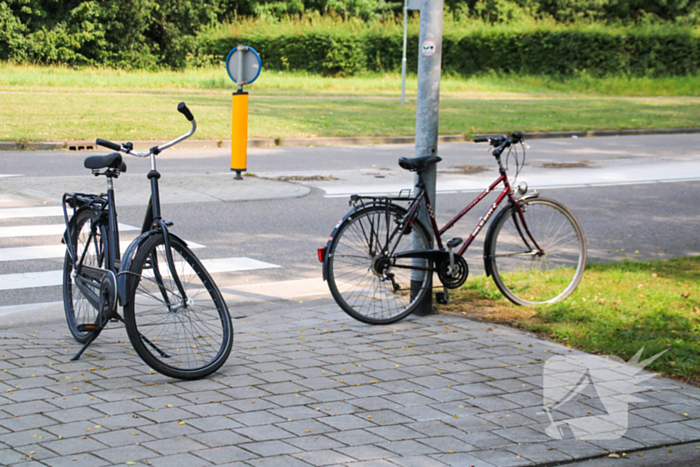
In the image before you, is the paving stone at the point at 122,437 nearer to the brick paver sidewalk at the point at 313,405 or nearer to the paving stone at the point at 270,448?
the brick paver sidewalk at the point at 313,405

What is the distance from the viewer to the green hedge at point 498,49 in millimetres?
46000

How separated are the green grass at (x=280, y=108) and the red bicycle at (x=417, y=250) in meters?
12.1

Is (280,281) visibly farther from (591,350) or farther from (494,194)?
(494,194)

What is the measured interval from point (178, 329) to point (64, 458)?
1621 millimetres

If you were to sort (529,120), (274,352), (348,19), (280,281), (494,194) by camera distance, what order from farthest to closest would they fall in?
(348,19), (529,120), (494,194), (280,281), (274,352)

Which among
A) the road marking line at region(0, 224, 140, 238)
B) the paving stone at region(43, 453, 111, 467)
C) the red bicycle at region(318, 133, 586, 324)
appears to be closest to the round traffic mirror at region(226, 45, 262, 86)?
the road marking line at region(0, 224, 140, 238)

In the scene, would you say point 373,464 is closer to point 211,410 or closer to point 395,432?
point 395,432

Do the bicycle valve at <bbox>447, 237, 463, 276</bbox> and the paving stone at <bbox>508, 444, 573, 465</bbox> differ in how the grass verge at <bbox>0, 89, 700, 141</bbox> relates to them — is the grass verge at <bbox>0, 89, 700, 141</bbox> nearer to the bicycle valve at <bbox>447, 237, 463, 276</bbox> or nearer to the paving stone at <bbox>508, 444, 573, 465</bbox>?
the bicycle valve at <bbox>447, 237, 463, 276</bbox>

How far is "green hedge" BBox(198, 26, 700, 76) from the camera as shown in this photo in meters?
46.0

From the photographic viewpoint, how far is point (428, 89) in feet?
19.0

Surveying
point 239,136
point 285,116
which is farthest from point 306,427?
point 285,116

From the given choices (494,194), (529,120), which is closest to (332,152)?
(494,194)

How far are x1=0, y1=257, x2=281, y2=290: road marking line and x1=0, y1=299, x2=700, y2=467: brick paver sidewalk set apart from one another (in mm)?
1405

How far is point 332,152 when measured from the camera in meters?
16.7
